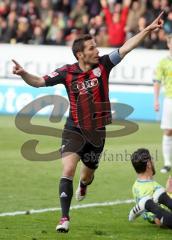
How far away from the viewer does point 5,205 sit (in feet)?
35.9

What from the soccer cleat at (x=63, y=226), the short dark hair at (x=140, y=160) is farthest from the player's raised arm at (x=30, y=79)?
the soccer cleat at (x=63, y=226)

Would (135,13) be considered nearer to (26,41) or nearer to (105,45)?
(105,45)

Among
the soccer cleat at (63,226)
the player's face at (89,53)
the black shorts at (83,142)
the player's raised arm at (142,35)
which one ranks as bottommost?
the soccer cleat at (63,226)

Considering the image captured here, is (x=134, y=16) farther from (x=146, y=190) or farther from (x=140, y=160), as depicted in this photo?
(x=146, y=190)

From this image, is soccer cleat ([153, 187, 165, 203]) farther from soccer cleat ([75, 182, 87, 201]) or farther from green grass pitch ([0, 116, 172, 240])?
soccer cleat ([75, 182, 87, 201])

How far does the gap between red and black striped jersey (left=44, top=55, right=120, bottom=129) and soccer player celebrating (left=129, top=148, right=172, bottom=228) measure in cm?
74

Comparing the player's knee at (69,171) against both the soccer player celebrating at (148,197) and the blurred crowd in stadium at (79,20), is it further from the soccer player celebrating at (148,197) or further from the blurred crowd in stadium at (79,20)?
the blurred crowd in stadium at (79,20)

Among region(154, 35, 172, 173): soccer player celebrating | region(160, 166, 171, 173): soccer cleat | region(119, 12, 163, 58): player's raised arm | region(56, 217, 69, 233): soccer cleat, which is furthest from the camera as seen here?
region(154, 35, 172, 173): soccer player celebrating

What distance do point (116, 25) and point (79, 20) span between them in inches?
91.0

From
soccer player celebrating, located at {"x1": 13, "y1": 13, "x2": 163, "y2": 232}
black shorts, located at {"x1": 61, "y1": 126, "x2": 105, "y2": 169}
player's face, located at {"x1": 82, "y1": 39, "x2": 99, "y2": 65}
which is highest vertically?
player's face, located at {"x1": 82, "y1": 39, "x2": 99, "y2": 65}

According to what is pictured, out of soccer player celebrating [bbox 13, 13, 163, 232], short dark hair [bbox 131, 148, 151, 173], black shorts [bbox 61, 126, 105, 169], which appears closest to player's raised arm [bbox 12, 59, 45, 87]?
soccer player celebrating [bbox 13, 13, 163, 232]

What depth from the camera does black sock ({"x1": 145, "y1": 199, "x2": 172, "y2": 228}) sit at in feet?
30.0

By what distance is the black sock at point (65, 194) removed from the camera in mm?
9108

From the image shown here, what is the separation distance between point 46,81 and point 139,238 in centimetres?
210
